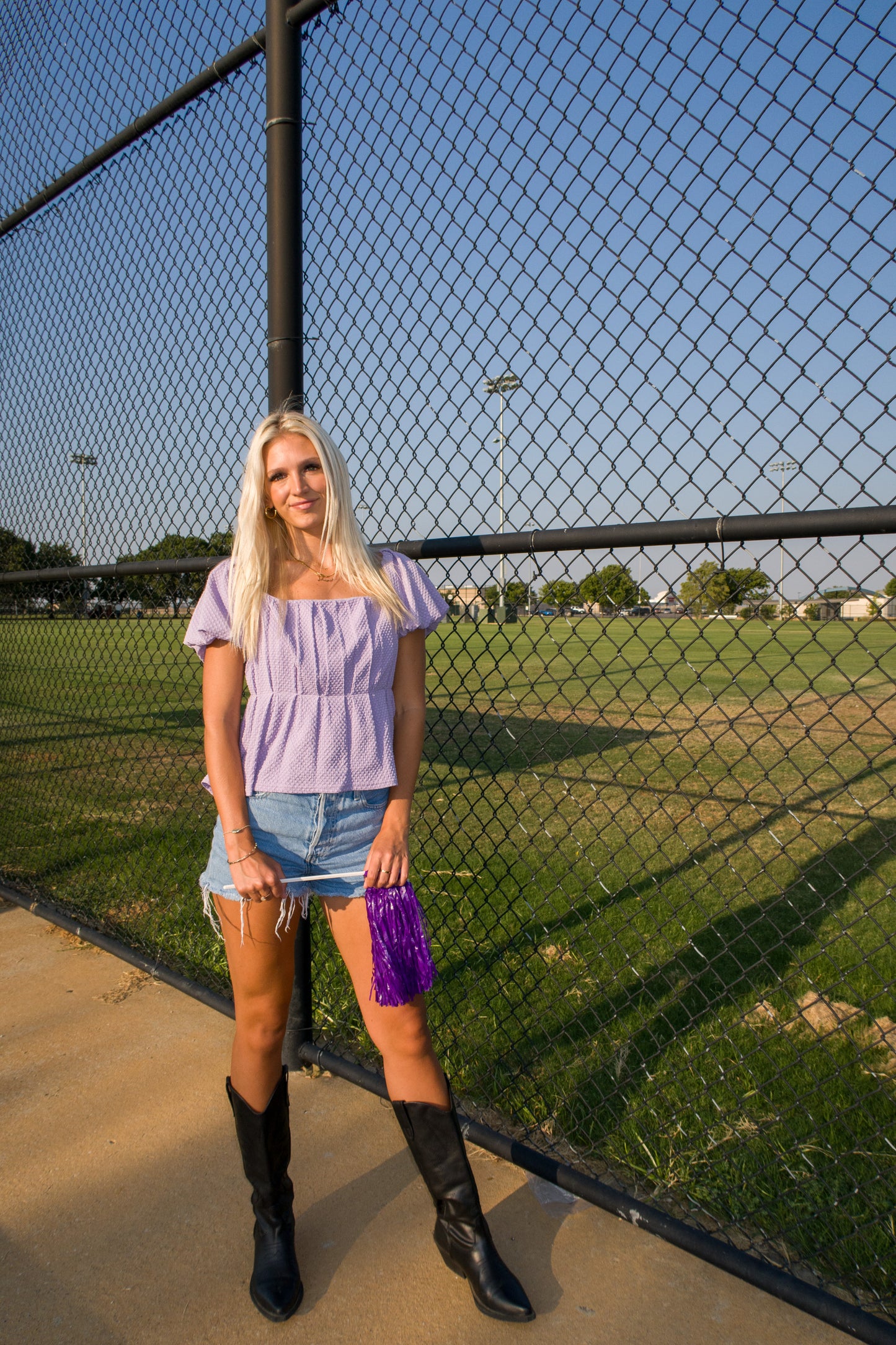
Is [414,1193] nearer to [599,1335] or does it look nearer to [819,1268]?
[599,1335]

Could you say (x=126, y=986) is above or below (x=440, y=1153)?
below

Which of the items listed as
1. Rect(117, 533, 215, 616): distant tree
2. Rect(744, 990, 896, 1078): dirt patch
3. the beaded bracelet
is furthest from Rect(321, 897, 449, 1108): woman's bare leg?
Rect(117, 533, 215, 616): distant tree

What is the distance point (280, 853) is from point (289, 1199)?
0.84m

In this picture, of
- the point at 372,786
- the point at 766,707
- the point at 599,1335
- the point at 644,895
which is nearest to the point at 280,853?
the point at 372,786

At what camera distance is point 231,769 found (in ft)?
6.04

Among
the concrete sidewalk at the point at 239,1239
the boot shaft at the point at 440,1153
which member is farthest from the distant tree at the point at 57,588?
the boot shaft at the point at 440,1153

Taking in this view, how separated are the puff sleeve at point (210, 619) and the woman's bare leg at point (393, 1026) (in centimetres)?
65

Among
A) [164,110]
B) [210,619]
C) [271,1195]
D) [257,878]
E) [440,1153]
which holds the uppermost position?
[164,110]

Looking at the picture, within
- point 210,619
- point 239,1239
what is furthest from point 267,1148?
point 210,619

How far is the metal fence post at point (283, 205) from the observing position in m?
2.57

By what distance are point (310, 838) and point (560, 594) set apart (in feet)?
3.60

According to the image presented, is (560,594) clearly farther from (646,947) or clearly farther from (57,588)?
(57,588)

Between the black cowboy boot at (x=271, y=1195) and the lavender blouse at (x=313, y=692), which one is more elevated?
the lavender blouse at (x=313, y=692)

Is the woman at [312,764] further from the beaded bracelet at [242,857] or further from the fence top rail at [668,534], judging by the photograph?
the fence top rail at [668,534]
